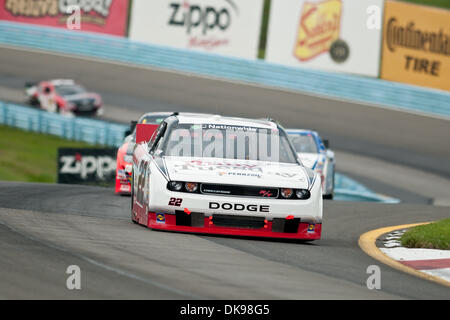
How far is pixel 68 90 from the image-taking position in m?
35.9

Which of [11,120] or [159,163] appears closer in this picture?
[159,163]

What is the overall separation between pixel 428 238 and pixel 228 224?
2185mm

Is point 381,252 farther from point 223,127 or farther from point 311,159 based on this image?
point 311,159

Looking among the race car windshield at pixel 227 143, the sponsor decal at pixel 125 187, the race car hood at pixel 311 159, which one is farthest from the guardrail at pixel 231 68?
the race car windshield at pixel 227 143

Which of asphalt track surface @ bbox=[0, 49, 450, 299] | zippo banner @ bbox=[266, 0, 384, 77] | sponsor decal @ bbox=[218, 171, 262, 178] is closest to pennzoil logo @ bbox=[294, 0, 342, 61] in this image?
zippo banner @ bbox=[266, 0, 384, 77]

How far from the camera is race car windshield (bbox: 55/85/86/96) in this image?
3572 centimetres

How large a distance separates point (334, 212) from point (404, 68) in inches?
810

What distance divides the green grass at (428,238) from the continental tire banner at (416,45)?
76.9 ft

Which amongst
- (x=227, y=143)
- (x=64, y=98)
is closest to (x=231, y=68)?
(x=64, y=98)

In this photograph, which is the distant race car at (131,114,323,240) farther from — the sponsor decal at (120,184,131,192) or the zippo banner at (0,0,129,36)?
the zippo banner at (0,0,129,36)

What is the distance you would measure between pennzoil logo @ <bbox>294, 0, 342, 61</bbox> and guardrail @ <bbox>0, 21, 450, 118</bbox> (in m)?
1.00
